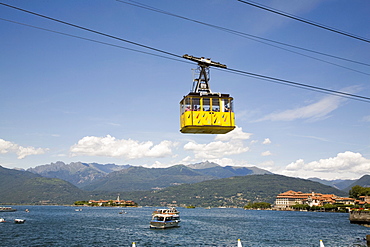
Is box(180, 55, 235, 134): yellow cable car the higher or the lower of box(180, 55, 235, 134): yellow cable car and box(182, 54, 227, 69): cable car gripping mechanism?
the lower

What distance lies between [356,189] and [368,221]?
92.2m

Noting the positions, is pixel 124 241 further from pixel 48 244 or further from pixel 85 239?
pixel 48 244

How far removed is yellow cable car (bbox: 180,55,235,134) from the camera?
2886 centimetres

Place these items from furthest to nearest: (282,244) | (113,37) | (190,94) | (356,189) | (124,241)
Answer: (356,189)
(124,241)
(282,244)
(190,94)
(113,37)

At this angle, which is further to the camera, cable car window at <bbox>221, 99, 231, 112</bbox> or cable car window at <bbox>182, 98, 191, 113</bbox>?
cable car window at <bbox>221, 99, 231, 112</bbox>

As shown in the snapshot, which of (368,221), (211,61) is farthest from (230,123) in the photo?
(368,221)

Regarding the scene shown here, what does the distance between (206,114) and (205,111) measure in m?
0.27

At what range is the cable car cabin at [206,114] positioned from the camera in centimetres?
2888

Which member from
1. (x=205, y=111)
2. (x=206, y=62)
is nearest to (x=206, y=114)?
(x=205, y=111)

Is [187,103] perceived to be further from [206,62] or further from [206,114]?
[206,62]

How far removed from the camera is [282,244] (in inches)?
2798

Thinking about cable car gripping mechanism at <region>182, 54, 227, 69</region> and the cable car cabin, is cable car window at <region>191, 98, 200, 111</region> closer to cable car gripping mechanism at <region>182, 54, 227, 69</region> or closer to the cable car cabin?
the cable car cabin

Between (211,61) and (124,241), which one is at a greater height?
(211,61)

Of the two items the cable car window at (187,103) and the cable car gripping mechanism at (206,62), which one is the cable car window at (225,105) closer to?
the cable car window at (187,103)
